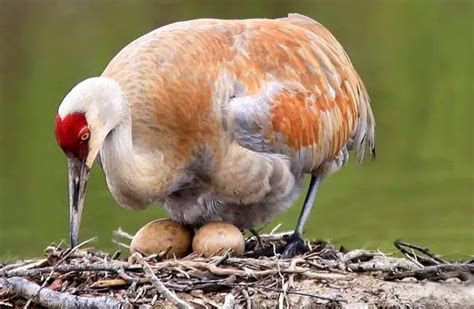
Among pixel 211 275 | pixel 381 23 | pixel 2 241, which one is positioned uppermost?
pixel 211 275

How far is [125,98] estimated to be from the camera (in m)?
9.35

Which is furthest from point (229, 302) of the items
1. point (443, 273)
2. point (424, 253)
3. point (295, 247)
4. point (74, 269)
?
point (295, 247)

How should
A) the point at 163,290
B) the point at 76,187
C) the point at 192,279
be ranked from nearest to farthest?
the point at 163,290
the point at 192,279
the point at 76,187

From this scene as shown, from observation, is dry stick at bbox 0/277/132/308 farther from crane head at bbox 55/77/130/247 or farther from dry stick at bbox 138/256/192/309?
crane head at bbox 55/77/130/247

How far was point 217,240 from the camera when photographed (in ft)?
31.1

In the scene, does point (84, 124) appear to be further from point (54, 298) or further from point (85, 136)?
point (54, 298)

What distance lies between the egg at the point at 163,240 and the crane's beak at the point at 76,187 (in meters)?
0.63

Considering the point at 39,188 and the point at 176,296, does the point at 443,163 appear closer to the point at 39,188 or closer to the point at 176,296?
the point at 39,188

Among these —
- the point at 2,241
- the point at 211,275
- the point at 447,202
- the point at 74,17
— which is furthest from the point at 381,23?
the point at 211,275

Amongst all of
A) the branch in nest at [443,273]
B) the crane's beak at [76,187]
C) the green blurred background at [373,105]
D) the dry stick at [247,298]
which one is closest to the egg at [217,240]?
the dry stick at [247,298]

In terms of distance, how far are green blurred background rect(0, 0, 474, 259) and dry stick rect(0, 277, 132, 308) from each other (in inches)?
162

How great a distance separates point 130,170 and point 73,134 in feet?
2.12

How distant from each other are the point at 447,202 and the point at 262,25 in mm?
5826

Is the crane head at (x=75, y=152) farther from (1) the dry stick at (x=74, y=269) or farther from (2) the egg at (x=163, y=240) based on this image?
(2) the egg at (x=163, y=240)
